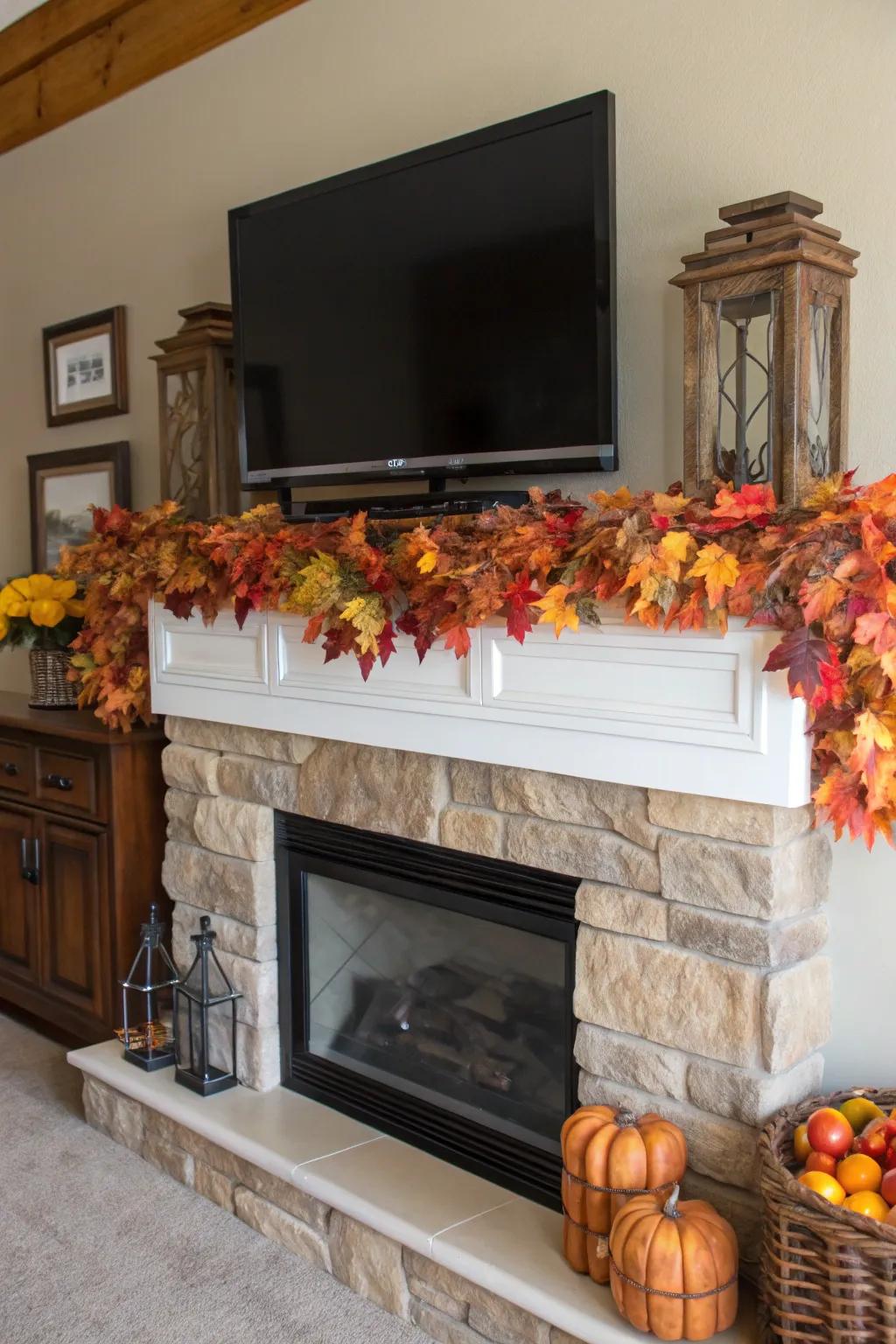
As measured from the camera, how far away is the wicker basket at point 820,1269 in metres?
1.56

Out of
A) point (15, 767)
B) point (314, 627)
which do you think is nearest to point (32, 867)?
point (15, 767)

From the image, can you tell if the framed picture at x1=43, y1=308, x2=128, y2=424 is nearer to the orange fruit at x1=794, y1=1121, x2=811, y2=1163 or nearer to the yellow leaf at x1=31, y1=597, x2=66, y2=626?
the yellow leaf at x1=31, y1=597, x2=66, y2=626

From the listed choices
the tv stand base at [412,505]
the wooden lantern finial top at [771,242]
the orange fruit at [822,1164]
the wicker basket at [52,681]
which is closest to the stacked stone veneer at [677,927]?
the orange fruit at [822,1164]

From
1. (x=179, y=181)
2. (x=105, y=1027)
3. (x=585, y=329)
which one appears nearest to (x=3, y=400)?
(x=179, y=181)

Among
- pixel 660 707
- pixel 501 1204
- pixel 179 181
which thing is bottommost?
pixel 501 1204

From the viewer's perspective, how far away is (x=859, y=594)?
1.58 metres

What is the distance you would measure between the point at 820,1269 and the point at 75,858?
2123 millimetres

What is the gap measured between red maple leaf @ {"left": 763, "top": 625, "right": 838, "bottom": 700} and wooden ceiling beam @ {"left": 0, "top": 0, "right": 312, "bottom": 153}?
2.22 metres

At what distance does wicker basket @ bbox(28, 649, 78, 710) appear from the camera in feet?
11.3

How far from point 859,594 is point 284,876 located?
1.53 m

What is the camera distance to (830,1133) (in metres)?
1.72

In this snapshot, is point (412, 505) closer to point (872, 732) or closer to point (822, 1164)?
point (872, 732)

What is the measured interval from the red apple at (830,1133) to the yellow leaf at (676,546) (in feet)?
2.68

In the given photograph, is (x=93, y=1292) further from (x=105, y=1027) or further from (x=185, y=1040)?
(x=105, y=1027)
